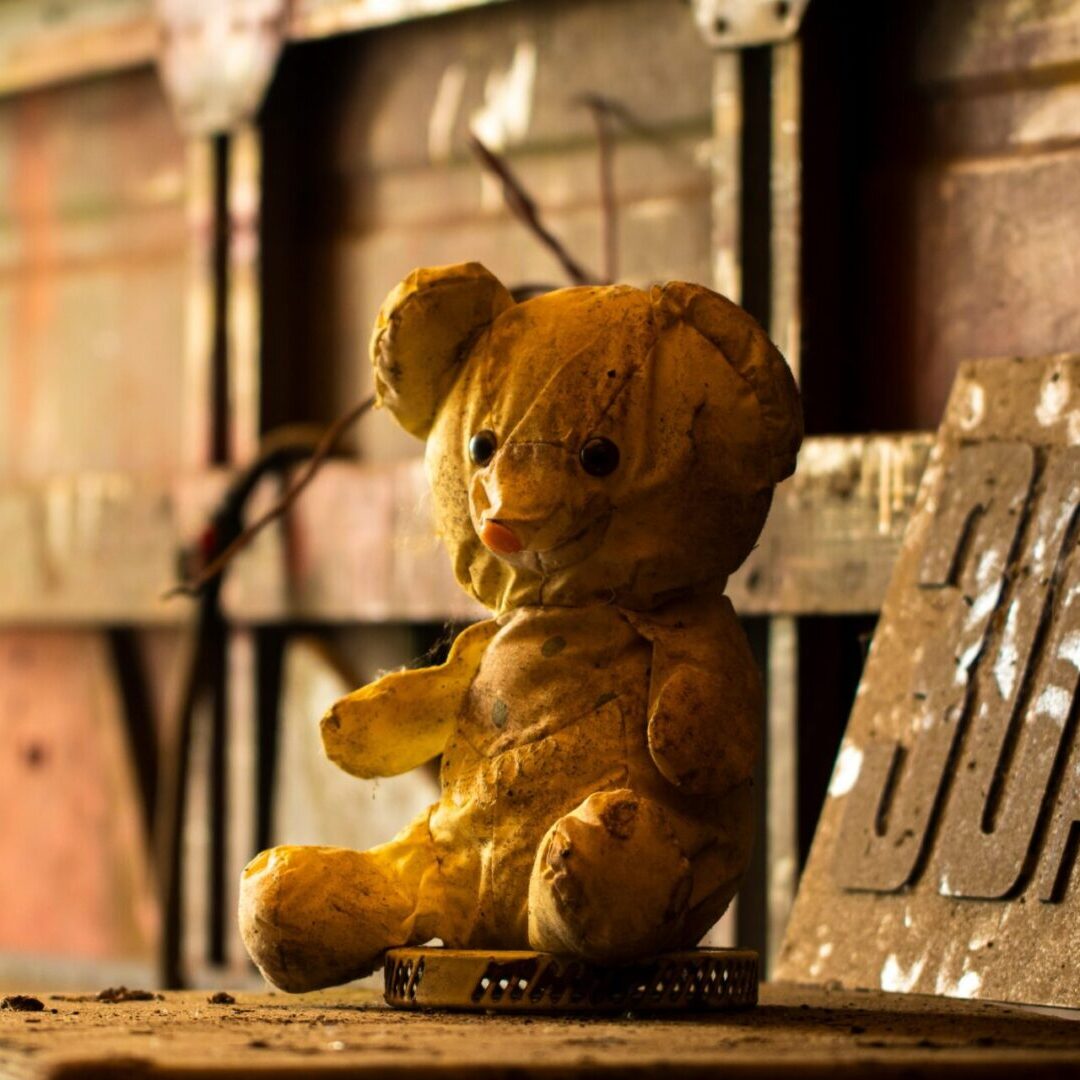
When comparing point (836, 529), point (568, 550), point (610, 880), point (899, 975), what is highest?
point (568, 550)

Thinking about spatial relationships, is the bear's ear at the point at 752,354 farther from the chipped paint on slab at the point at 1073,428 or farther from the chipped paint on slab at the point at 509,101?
the chipped paint on slab at the point at 509,101

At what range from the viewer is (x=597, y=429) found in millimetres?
2039

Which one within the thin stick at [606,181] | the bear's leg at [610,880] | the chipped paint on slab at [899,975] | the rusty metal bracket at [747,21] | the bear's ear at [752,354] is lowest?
the chipped paint on slab at [899,975]

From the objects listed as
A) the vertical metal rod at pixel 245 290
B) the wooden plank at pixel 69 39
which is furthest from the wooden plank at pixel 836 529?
the wooden plank at pixel 69 39

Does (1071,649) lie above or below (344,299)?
below

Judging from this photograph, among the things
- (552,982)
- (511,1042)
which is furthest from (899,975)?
(511,1042)

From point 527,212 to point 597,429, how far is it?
1.49 meters

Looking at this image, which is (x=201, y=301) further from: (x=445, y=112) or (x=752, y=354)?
(x=752, y=354)

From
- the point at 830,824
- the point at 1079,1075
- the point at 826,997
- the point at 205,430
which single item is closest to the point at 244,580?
the point at 205,430

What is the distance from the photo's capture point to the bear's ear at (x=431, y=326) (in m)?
2.12

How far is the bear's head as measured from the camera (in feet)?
6.68

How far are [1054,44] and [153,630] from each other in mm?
2141

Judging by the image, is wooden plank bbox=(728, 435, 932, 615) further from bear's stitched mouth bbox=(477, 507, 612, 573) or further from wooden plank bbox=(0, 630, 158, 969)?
wooden plank bbox=(0, 630, 158, 969)

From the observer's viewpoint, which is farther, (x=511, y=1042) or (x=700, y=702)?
(x=700, y=702)
